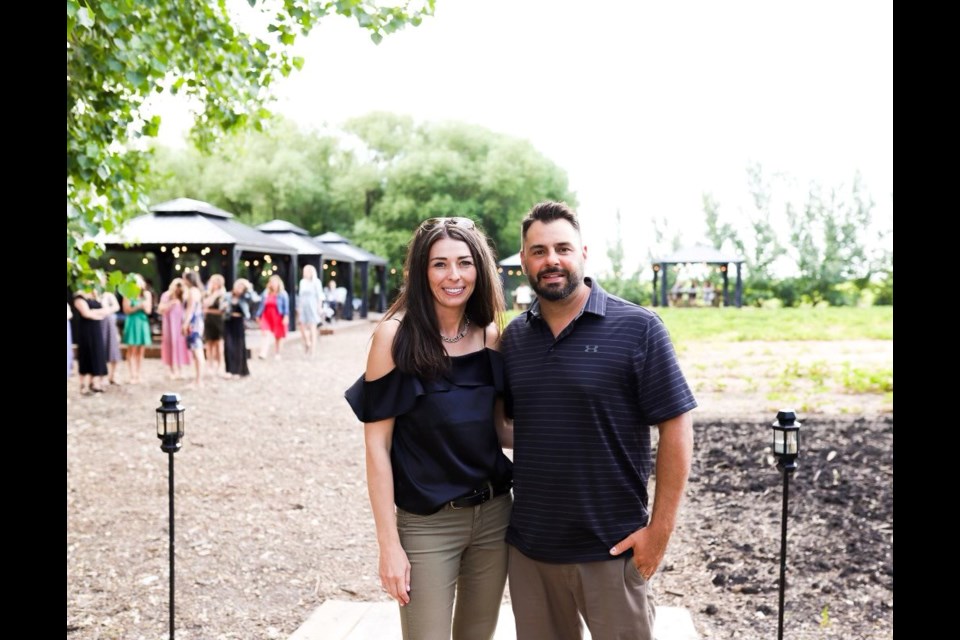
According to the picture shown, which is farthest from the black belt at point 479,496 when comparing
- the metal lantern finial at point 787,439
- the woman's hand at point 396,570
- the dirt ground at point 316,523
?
the dirt ground at point 316,523

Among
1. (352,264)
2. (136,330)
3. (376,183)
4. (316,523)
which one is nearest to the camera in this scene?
(316,523)

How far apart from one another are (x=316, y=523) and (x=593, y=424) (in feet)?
13.3

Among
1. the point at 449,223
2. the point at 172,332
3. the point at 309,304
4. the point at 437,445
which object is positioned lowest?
the point at 437,445

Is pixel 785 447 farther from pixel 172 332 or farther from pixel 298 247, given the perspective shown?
pixel 298 247

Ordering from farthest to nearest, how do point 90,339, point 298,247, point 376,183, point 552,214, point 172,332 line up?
point 376,183, point 298,247, point 172,332, point 90,339, point 552,214

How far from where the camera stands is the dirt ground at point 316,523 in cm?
418

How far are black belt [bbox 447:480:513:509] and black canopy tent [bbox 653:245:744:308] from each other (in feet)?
76.6

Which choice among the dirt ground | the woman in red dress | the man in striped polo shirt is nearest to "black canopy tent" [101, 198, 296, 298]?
the woman in red dress

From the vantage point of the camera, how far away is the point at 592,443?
225 centimetres

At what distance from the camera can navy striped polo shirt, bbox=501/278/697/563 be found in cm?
225

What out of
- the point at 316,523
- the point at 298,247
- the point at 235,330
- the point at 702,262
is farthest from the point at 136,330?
the point at 702,262

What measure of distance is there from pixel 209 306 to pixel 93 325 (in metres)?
2.02

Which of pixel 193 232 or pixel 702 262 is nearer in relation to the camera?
pixel 193 232
